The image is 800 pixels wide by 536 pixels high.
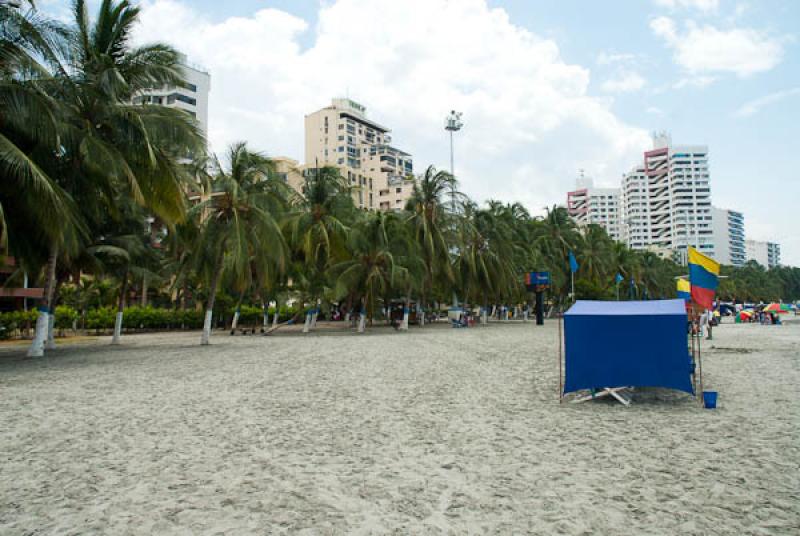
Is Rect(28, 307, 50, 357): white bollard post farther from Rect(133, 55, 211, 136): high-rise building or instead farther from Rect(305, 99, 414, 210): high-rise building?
Rect(305, 99, 414, 210): high-rise building

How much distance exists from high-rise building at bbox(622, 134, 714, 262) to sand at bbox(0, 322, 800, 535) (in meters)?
141

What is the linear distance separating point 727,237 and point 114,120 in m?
182

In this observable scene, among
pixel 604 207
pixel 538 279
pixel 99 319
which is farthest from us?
pixel 604 207

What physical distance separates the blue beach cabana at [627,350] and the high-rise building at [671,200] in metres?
140

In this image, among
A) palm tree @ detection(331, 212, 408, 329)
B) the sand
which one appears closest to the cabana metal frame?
the sand

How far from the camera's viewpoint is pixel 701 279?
459 inches

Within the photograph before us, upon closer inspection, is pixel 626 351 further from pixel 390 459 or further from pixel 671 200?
pixel 671 200

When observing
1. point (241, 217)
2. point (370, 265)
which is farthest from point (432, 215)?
point (241, 217)

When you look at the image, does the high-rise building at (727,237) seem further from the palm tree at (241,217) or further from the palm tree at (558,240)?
the palm tree at (241,217)

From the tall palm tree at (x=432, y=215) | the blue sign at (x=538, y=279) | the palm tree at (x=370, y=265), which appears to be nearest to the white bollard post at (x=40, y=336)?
the palm tree at (x=370, y=265)

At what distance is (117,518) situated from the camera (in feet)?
14.6

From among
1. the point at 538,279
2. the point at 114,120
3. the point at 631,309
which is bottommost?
the point at 631,309

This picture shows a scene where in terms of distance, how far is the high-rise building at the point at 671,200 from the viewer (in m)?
144

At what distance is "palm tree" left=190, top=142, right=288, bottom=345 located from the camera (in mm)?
23359
